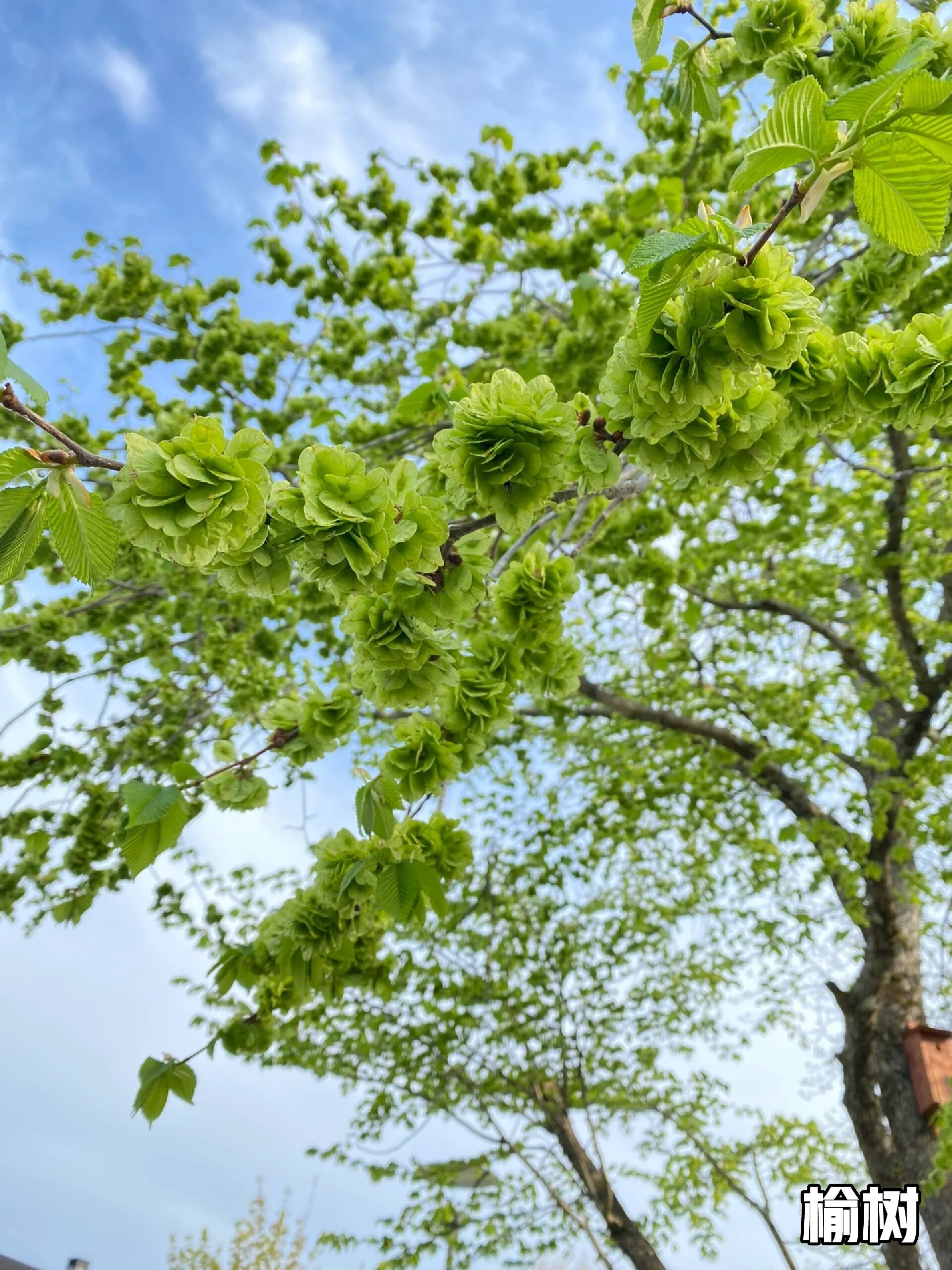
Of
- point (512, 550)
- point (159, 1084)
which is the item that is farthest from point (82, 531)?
point (159, 1084)

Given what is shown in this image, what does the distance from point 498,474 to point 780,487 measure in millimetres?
5720

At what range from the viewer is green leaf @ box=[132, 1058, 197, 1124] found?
203 cm

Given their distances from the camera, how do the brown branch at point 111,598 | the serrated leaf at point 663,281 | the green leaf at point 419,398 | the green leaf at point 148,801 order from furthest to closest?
the brown branch at point 111,598 < the green leaf at point 419,398 < the green leaf at point 148,801 < the serrated leaf at point 663,281

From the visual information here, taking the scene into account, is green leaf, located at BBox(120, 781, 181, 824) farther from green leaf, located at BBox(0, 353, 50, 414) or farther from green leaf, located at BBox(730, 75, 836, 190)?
green leaf, located at BBox(730, 75, 836, 190)

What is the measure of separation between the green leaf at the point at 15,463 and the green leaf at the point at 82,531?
47mm

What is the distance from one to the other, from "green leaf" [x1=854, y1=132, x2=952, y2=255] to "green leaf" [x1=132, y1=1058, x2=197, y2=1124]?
2.27 meters

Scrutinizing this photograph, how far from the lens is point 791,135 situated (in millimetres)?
1043

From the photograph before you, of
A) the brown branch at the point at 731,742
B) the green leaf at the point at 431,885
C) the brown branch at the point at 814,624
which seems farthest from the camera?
the brown branch at the point at 814,624

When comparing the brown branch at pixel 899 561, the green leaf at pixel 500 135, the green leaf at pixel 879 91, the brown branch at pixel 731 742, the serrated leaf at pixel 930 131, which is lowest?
the serrated leaf at pixel 930 131

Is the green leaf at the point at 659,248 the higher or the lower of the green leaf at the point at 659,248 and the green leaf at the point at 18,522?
the higher

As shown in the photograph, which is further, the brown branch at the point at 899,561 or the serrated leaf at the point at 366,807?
the brown branch at the point at 899,561

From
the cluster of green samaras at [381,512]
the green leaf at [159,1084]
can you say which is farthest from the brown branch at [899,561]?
the green leaf at [159,1084]

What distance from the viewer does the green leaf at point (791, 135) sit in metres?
1.03

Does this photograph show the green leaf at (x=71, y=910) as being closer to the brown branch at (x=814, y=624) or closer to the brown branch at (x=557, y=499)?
the brown branch at (x=557, y=499)
